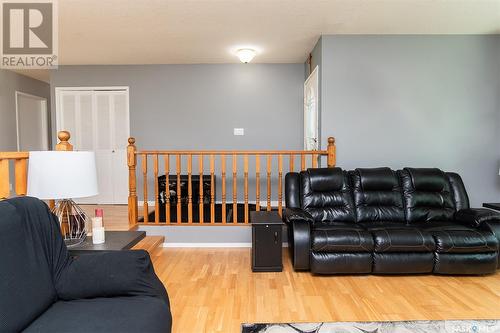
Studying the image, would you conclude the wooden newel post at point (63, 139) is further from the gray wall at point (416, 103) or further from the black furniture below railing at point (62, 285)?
the gray wall at point (416, 103)

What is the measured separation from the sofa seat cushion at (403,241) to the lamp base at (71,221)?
243cm

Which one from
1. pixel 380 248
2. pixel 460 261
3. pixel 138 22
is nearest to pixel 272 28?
pixel 138 22

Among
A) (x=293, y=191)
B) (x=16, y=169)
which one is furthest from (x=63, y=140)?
(x=293, y=191)

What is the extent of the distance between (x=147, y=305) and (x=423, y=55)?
4.33m

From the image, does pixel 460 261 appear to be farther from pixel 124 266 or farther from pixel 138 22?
pixel 138 22

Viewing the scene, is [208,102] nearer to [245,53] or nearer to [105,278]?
[245,53]

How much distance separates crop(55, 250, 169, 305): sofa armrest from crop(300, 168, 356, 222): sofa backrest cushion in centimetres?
206

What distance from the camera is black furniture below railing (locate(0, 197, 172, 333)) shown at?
51.3 inches

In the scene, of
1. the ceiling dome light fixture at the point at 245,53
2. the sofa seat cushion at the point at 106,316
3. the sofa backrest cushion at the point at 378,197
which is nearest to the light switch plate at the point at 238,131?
the ceiling dome light fixture at the point at 245,53

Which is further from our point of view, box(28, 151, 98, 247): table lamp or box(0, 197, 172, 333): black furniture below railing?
box(28, 151, 98, 247): table lamp

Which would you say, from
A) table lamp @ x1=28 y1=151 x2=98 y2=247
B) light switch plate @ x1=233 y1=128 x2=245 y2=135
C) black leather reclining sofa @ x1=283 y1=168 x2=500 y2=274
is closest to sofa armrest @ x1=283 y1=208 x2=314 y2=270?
black leather reclining sofa @ x1=283 y1=168 x2=500 y2=274

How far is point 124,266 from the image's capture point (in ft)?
5.26

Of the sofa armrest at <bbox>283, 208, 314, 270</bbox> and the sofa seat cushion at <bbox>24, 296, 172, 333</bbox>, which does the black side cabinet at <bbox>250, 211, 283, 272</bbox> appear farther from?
the sofa seat cushion at <bbox>24, 296, 172, 333</bbox>

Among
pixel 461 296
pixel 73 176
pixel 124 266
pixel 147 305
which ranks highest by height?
pixel 73 176
